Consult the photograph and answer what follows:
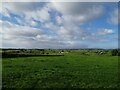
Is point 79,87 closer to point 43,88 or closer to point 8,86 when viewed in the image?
point 43,88

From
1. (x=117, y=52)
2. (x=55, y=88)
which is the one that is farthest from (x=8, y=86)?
(x=117, y=52)

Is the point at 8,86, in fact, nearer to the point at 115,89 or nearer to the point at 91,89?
the point at 91,89

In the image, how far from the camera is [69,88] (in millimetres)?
15969

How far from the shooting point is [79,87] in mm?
16391

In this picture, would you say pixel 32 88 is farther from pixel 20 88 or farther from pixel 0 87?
pixel 0 87

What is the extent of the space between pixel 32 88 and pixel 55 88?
1705 mm

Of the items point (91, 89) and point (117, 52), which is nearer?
point (91, 89)

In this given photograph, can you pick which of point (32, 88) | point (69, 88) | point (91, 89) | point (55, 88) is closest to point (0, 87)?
point (32, 88)

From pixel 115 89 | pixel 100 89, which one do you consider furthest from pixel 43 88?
pixel 115 89

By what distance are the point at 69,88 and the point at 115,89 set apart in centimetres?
350

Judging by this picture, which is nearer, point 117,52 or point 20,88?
point 20,88

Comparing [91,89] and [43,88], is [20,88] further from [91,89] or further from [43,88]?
[91,89]

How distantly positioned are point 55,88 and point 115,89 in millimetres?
4555

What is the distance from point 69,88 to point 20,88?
3597 millimetres
